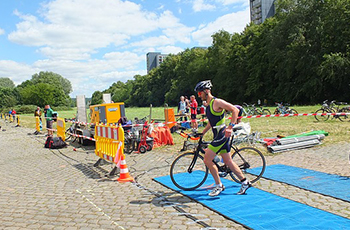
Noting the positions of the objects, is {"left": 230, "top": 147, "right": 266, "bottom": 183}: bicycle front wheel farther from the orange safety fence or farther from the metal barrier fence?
the metal barrier fence

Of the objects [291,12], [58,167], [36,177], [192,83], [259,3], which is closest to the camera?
[36,177]

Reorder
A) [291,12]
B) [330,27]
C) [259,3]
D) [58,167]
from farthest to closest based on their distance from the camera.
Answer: [259,3], [291,12], [330,27], [58,167]

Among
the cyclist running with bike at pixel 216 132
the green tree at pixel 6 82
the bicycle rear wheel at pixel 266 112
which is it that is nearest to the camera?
the cyclist running with bike at pixel 216 132

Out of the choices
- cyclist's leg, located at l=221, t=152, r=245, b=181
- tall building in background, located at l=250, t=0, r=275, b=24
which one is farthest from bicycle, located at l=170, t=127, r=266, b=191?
tall building in background, located at l=250, t=0, r=275, b=24

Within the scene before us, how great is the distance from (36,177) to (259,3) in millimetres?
116850

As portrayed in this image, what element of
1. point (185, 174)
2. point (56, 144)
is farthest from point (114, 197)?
point (56, 144)

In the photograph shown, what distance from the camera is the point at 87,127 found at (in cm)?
1374

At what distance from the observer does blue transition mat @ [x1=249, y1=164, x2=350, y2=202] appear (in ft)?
17.5

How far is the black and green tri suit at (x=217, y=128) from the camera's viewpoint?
5094 millimetres

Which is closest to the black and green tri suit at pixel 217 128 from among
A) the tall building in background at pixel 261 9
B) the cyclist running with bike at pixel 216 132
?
the cyclist running with bike at pixel 216 132

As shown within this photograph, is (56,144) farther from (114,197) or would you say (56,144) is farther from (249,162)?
(249,162)

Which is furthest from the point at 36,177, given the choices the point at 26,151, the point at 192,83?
the point at 192,83

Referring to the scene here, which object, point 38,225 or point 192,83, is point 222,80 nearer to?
point 192,83

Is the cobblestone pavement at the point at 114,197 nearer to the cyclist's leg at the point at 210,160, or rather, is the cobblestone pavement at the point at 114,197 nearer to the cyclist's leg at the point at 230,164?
the cyclist's leg at the point at 210,160
